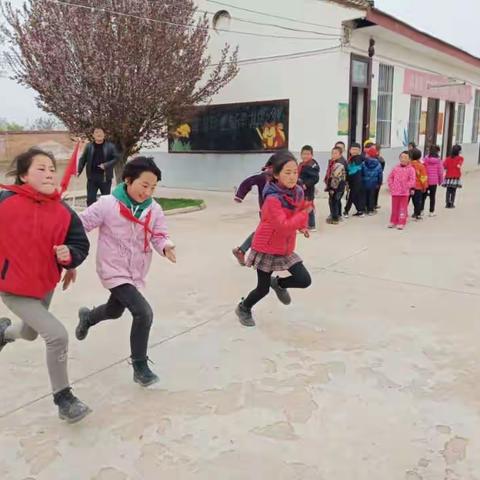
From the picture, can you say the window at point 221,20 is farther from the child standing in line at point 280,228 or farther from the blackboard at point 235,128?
the child standing in line at point 280,228

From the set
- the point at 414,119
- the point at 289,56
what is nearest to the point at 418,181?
the point at 289,56

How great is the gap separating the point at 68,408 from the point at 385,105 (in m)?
13.6

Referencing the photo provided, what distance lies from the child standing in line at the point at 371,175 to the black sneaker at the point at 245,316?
6002 millimetres

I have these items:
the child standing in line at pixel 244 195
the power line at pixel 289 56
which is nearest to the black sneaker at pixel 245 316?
the child standing in line at pixel 244 195

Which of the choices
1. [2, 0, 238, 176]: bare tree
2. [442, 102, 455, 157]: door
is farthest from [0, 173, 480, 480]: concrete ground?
[442, 102, 455, 157]: door

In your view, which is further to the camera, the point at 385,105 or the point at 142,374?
the point at 385,105

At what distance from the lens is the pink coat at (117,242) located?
299cm

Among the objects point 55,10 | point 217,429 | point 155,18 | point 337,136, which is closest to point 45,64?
A: point 55,10

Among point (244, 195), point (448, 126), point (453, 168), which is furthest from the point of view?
Answer: point (448, 126)

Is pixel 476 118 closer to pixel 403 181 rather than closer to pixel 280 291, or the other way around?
pixel 403 181

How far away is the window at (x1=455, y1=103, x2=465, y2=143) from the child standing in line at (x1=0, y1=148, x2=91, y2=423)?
1953 cm

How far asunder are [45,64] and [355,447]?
942 centimetres

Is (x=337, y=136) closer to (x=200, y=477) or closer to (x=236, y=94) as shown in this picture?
(x=236, y=94)

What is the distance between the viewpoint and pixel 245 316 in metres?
4.21
